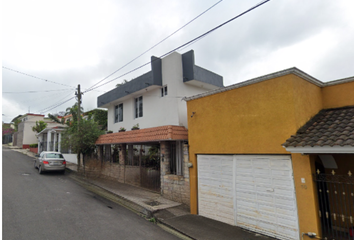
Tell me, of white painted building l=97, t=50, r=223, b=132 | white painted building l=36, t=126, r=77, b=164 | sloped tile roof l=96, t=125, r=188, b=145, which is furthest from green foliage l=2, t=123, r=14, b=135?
sloped tile roof l=96, t=125, r=188, b=145

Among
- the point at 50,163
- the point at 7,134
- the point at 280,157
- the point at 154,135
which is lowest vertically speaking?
the point at 50,163

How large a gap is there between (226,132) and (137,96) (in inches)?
376

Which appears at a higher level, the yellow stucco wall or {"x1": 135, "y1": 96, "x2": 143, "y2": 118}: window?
{"x1": 135, "y1": 96, "x2": 143, "y2": 118}: window

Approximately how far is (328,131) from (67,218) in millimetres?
8078

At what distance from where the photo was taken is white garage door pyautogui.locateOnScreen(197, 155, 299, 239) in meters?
5.23

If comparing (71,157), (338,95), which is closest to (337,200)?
(338,95)

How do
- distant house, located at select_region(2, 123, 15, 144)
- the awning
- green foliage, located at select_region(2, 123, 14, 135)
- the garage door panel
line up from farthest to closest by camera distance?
green foliage, located at select_region(2, 123, 14, 135), distant house, located at select_region(2, 123, 15, 144), the garage door panel, the awning

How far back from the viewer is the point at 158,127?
31.2 ft

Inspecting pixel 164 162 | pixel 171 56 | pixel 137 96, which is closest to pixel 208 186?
pixel 164 162

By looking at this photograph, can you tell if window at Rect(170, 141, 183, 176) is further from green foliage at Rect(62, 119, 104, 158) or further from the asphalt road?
green foliage at Rect(62, 119, 104, 158)

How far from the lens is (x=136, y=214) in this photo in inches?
296

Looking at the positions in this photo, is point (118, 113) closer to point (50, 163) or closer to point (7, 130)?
point (50, 163)

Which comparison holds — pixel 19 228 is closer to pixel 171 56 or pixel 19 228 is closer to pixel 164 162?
pixel 164 162

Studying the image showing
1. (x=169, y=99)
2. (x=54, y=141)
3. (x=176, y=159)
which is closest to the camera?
(x=176, y=159)
